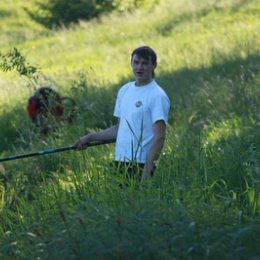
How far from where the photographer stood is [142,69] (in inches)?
274

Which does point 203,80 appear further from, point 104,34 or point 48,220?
point 104,34

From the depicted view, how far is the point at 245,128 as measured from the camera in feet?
29.0

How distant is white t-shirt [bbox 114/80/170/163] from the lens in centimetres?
686

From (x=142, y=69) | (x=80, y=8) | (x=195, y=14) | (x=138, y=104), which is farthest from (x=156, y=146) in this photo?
(x=80, y=8)

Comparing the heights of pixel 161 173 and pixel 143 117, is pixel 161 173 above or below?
below

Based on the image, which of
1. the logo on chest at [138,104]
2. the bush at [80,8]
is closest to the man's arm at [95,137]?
the logo on chest at [138,104]

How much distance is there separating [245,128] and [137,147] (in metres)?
2.40

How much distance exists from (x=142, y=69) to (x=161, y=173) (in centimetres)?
81

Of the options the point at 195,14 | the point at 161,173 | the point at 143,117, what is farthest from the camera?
the point at 195,14

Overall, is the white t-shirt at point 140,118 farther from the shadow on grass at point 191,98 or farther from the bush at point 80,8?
the bush at point 80,8

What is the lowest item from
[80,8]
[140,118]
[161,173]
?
[161,173]

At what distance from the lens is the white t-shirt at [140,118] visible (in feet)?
22.5

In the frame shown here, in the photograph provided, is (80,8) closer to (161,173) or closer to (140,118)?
(140,118)

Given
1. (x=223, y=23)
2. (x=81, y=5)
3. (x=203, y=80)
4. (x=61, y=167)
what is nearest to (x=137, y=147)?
(x=61, y=167)
